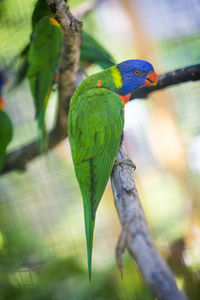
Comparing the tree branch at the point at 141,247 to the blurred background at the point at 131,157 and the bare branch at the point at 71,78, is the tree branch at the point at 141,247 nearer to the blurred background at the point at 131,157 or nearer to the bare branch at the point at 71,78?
the bare branch at the point at 71,78

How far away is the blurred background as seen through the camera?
1486 mm

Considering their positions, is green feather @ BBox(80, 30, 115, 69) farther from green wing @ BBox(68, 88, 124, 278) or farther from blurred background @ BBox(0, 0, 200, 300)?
green wing @ BBox(68, 88, 124, 278)

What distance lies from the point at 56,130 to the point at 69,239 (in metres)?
0.81

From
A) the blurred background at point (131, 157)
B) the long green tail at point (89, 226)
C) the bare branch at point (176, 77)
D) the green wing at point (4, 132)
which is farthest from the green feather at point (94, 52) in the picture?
the long green tail at point (89, 226)

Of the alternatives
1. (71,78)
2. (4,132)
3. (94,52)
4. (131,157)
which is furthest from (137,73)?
(131,157)

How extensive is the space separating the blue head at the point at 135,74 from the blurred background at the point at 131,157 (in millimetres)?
582

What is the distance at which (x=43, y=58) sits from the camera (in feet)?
3.50

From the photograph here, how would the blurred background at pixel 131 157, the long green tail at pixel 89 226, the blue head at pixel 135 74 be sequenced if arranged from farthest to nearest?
the blurred background at pixel 131 157 < the blue head at pixel 135 74 < the long green tail at pixel 89 226

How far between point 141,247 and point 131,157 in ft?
4.34

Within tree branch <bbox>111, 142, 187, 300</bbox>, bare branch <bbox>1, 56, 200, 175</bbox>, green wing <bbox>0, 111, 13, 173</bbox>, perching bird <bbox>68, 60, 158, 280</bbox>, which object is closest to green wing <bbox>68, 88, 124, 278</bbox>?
perching bird <bbox>68, 60, 158, 280</bbox>

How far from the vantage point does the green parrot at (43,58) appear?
3.33ft

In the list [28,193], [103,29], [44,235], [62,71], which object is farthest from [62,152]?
[62,71]

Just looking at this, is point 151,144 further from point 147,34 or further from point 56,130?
point 56,130

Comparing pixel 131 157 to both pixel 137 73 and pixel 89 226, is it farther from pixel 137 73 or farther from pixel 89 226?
pixel 89 226
